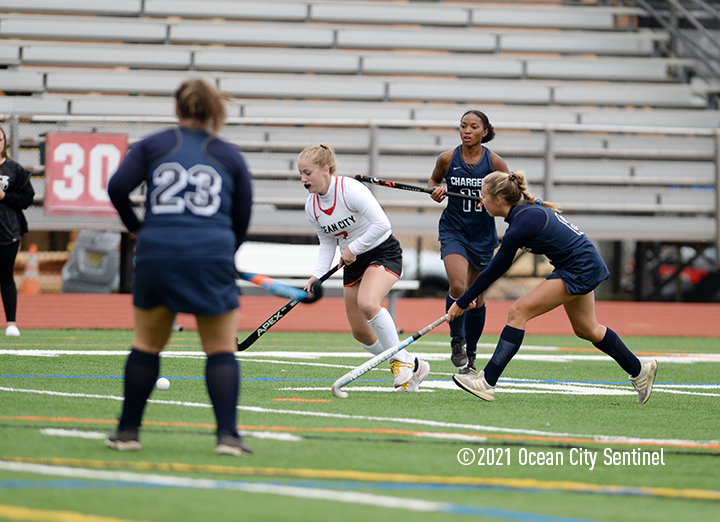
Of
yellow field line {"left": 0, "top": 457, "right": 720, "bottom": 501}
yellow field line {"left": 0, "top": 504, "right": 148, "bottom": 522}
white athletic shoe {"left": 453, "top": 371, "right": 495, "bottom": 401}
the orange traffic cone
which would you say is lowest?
the orange traffic cone

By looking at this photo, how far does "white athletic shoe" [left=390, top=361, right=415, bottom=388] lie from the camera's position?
6324 millimetres

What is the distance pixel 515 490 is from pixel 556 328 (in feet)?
32.4

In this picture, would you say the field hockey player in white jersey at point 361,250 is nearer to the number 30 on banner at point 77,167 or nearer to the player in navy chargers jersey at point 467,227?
the player in navy chargers jersey at point 467,227

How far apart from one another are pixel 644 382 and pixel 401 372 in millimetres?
1557

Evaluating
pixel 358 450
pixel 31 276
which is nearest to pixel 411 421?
pixel 358 450

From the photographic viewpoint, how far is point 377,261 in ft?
21.2

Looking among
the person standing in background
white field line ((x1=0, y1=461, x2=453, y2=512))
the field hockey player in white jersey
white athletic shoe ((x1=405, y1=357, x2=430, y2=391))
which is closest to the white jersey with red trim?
the field hockey player in white jersey

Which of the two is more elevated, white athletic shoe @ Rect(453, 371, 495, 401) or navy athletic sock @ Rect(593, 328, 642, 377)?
navy athletic sock @ Rect(593, 328, 642, 377)

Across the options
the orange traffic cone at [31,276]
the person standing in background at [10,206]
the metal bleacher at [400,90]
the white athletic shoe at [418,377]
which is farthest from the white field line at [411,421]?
the orange traffic cone at [31,276]

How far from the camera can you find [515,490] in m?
3.42

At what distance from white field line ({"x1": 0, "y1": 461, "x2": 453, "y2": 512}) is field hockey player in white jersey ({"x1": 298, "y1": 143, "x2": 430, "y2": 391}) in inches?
110

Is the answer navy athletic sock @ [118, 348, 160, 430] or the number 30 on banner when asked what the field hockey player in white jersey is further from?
the number 30 on banner

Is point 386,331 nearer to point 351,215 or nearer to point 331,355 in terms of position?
point 351,215

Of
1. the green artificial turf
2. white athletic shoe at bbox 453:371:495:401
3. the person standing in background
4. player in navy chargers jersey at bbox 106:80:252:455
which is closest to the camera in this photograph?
the green artificial turf
